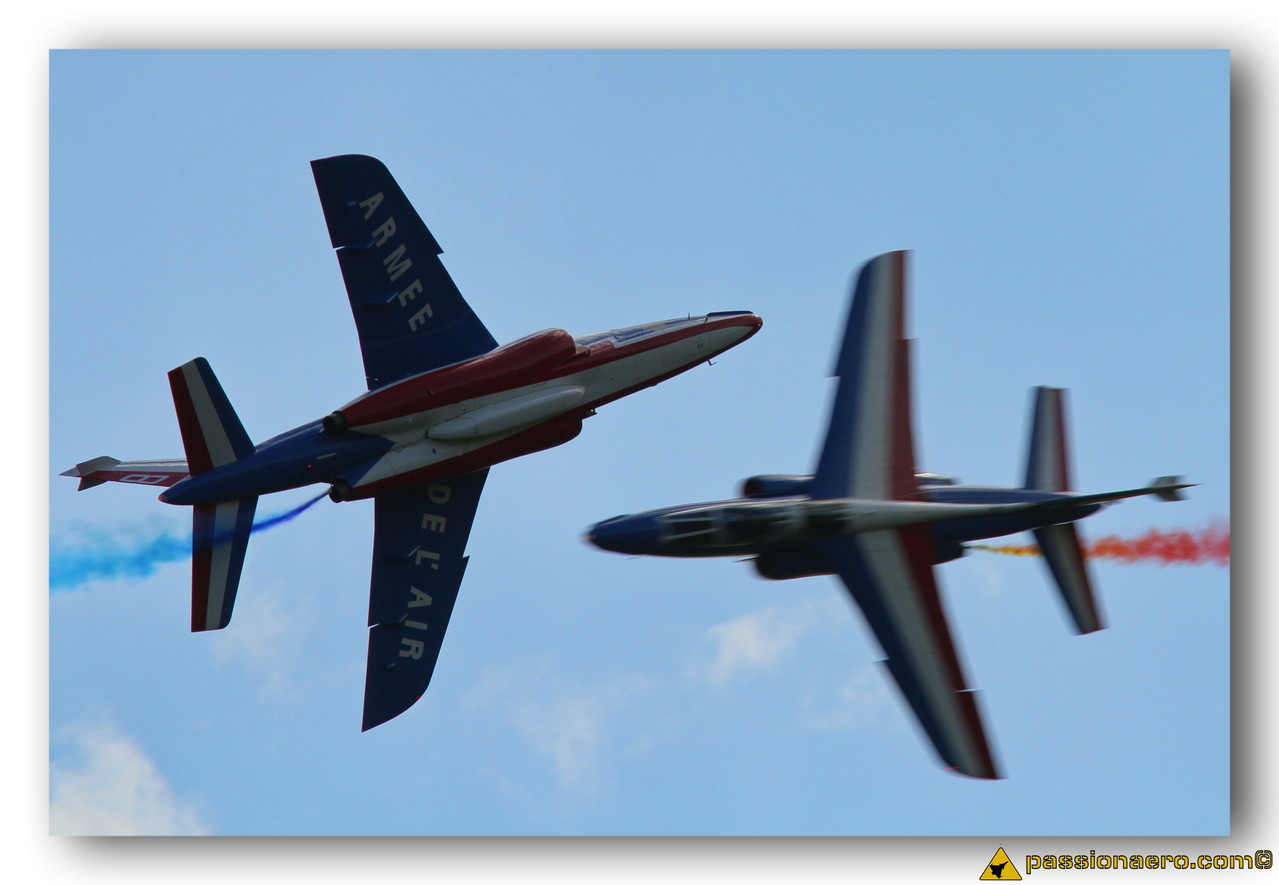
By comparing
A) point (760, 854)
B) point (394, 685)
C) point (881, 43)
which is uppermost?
point (881, 43)

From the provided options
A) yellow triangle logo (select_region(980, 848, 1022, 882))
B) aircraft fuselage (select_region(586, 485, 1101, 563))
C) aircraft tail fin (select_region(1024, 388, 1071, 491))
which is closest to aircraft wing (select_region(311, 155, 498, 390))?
aircraft fuselage (select_region(586, 485, 1101, 563))

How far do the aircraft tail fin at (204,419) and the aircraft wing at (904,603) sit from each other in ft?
25.6

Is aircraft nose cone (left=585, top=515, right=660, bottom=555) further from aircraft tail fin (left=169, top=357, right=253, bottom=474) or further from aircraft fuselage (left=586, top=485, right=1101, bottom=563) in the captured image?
aircraft tail fin (left=169, top=357, right=253, bottom=474)

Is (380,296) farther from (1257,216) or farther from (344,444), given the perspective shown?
(1257,216)

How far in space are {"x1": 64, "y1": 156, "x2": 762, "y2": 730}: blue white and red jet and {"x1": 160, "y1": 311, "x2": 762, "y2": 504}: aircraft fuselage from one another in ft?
0.06

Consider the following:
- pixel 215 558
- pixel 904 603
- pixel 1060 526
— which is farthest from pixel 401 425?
pixel 1060 526

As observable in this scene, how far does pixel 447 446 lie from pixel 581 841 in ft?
18.0

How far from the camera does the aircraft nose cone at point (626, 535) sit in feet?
69.2

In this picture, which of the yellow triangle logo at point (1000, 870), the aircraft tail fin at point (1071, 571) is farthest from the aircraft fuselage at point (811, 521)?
the yellow triangle logo at point (1000, 870)

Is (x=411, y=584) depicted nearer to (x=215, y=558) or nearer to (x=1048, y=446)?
(x=215, y=558)

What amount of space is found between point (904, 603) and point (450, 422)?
6.41m

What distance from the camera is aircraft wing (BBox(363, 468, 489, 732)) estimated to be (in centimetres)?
2302

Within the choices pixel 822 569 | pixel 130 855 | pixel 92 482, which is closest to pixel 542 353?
pixel 822 569

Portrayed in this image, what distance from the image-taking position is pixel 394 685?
2303 cm
